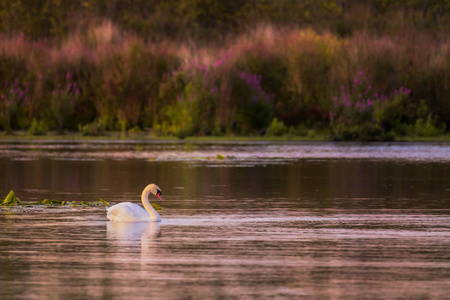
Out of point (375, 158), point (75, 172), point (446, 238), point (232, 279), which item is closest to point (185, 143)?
point (375, 158)

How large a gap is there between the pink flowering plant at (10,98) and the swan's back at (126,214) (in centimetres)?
2647

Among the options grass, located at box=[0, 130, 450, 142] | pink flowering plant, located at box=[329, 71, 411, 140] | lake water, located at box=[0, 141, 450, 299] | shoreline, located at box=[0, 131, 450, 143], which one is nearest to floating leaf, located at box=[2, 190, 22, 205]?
lake water, located at box=[0, 141, 450, 299]

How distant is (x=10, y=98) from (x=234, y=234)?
93.7 ft

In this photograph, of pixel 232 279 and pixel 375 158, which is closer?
pixel 232 279

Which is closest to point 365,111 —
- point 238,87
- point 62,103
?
point 238,87

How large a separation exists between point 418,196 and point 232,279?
8.73 metres

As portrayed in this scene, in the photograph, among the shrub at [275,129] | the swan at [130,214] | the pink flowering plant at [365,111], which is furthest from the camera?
the shrub at [275,129]

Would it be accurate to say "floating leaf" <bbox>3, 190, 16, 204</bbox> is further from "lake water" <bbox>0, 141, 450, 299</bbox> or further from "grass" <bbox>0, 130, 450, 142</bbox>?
"grass" <bbox>0, 130, 450, 142</bbox>

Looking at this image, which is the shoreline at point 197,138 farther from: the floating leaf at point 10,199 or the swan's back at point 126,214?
the swan's back at point 126,214

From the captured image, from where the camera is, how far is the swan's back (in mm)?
13438

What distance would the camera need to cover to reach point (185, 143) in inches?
1415

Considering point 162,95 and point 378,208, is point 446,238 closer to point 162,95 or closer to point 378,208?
point 378,208

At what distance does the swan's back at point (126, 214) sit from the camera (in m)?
13.4

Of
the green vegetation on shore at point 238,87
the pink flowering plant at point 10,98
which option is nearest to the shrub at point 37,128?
the green vegetation on shore at point 238,87
